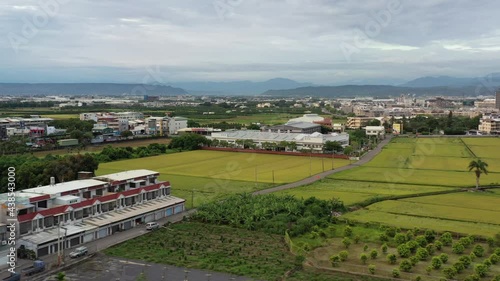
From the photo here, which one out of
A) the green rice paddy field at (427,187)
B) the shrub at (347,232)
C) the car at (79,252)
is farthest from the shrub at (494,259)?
the car at (79,252)

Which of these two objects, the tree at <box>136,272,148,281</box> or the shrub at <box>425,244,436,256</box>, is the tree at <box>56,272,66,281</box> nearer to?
the tree at <box>136,272,148,281</box>

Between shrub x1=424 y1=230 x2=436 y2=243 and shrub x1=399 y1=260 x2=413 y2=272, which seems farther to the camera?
shrub x1=424 y1=230 x2=436 y2=243

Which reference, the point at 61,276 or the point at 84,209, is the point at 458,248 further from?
the point at 84,209

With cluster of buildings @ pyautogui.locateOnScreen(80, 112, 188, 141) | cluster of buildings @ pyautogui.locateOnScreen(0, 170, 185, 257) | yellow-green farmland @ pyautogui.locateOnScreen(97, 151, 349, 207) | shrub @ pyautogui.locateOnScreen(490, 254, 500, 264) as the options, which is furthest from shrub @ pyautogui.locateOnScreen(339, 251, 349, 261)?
cluster of buildings @ pyautogui.locateOnScreen(80, 112, 188, 141)

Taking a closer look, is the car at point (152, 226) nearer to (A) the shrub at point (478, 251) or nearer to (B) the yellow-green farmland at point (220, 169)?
(B) the yellow-green farmland at point (220, 169)

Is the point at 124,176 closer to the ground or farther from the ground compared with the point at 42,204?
farther from the ground

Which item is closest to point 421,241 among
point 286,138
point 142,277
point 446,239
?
point 446,239

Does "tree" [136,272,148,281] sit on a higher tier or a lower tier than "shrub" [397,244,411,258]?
lower
